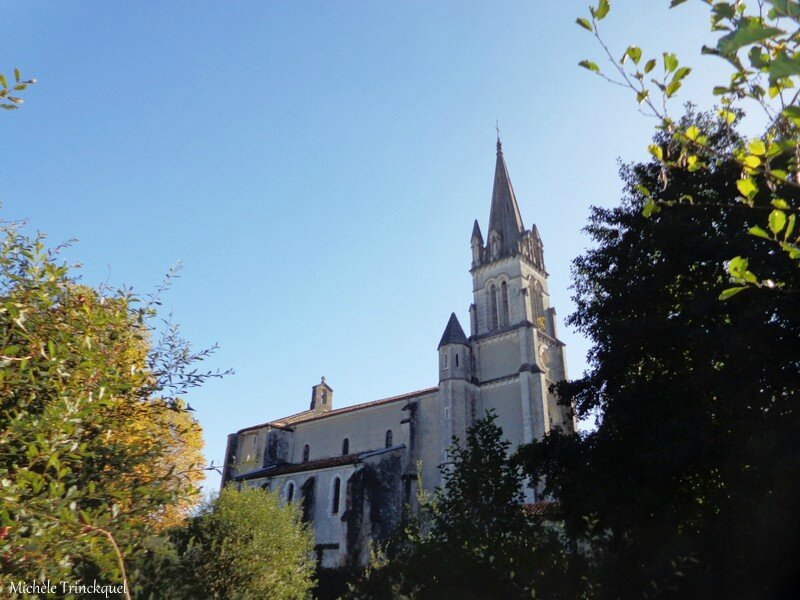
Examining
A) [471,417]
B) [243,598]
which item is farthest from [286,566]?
[471,417]

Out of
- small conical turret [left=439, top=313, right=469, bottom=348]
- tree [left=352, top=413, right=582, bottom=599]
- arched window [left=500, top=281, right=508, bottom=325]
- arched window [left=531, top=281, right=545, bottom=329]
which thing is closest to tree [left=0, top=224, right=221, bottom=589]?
tree [left=352, top=413, right=582, bottom=599]

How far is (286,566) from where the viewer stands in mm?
14312

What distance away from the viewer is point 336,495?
3450 centimetres

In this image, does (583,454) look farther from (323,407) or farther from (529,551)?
(323,407)

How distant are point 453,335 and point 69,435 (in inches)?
1363

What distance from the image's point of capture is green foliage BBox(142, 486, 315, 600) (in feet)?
39.1

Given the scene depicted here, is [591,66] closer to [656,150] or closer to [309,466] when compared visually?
[656,150]

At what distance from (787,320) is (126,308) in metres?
13.6

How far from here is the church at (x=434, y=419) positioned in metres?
33.3

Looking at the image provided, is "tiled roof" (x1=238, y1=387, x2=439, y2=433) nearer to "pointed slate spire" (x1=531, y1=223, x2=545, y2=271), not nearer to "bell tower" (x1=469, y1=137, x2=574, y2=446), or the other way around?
"bell tower" (x1=469, y1=137, x2=574, y2=446)

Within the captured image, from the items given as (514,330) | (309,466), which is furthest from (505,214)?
(309,466)

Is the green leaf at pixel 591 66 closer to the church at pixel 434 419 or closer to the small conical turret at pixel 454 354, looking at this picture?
the church at pixel 434 419

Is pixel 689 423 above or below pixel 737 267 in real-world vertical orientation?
above

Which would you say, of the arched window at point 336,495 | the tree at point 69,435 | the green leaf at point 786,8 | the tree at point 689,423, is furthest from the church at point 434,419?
the green leaf at point 786,8
